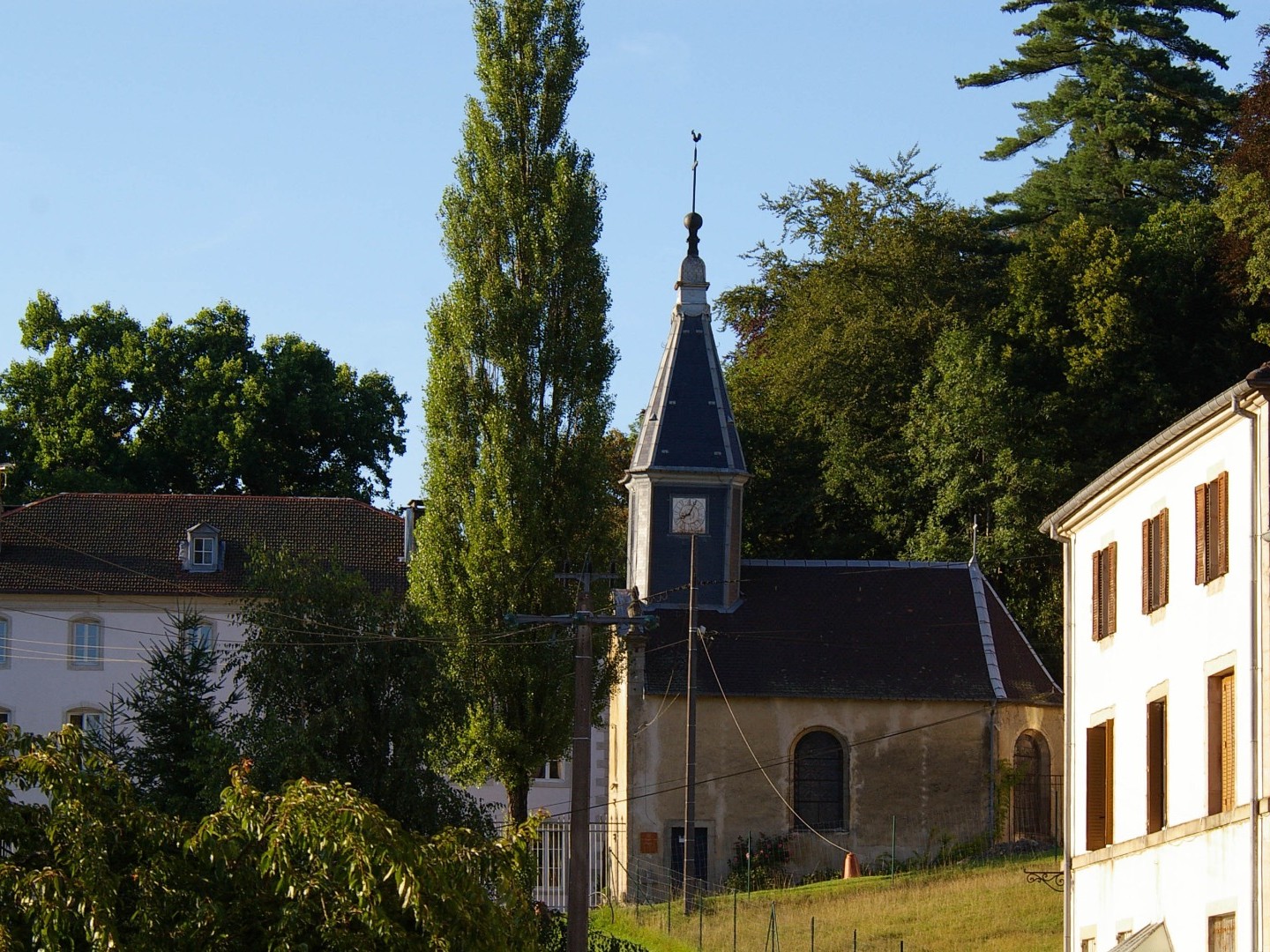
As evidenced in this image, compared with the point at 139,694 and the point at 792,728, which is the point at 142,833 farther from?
the point at 792,728

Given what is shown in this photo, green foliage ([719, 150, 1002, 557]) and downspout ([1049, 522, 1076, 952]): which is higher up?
green foliage ([719, 150, 1002, 557])

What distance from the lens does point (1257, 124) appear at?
156 ft

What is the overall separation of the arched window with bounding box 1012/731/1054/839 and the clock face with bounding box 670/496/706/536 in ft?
27.6

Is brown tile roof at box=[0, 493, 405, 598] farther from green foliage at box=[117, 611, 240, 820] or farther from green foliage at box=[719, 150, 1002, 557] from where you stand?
green foliage at box=[117, 611, 240, 820]

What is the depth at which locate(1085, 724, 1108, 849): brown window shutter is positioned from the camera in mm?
26078

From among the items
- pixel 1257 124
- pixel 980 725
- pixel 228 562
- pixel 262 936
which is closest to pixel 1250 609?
pixel 262 936

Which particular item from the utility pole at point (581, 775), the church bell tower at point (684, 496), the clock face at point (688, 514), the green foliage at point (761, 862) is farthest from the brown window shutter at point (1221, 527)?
the clock face at point (688, 514)

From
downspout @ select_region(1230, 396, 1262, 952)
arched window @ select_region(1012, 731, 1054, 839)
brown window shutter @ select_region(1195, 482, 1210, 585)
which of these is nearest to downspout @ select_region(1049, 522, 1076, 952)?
brown window shutter @ select_region(1195, 482, 1210, 585)

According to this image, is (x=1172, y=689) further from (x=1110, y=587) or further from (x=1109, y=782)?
(x=1110, y=587)

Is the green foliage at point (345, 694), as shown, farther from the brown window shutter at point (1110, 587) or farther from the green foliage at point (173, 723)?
the brown window shutter at point (1110, 587)

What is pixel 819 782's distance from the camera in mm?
42812

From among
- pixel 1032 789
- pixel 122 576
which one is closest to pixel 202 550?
pixel 122 576

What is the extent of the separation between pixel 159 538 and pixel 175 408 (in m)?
8.32

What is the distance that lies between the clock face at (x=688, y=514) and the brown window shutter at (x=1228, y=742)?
76.5 ft
